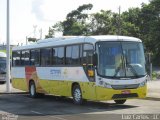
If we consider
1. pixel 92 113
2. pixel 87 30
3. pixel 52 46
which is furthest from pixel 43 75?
pixel 87 30

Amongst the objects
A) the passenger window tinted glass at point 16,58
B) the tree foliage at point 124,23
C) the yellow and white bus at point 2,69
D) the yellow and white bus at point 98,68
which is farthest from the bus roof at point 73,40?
the tree foliage at point 124,23

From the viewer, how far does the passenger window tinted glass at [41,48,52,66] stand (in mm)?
23578

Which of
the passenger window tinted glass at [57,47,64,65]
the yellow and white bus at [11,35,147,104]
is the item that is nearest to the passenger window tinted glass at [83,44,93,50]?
the yellow and white bus at [11,35,147,104]

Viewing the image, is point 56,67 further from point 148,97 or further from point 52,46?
point 148,97

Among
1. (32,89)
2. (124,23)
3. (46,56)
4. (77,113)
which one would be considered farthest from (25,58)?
(124,23)

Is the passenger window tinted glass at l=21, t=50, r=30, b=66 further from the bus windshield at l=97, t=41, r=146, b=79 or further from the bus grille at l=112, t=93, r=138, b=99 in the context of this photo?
the bus grille at l=112, t=93, r=138, b=99

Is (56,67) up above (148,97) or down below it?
above

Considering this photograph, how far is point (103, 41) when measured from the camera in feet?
63.1

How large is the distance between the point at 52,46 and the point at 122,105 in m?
5.14

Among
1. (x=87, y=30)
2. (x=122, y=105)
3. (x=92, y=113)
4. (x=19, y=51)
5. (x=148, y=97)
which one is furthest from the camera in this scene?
(x=87, y=30)

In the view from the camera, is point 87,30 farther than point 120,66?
Yes

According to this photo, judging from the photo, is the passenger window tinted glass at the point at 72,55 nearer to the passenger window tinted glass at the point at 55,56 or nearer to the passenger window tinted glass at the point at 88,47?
the passenger window tinted glass at the point at 88,47

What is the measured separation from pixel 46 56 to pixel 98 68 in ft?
18.8

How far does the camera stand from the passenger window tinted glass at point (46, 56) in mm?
23578
